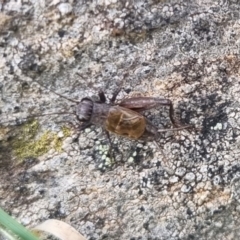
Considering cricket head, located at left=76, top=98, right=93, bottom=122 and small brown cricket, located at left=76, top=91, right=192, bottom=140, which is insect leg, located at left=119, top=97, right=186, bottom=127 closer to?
small brown cricket, located at left=76, top=91, right=192, bottom=140

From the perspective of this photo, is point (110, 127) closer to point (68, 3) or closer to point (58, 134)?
point (58, 134)

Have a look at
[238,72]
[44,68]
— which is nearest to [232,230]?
[238,72]

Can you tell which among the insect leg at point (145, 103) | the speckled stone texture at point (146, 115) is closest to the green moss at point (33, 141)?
the speckled stone texture at point (146, 115)

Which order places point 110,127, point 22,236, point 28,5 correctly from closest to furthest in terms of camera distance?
point 22,236, point 28,5, point 110,127

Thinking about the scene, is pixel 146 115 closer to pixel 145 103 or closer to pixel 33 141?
pixel 145 103

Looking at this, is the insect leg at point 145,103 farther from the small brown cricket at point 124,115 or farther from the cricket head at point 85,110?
the cricket head at point 85,110

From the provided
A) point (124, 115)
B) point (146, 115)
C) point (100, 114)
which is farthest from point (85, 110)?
point (146, 115)
